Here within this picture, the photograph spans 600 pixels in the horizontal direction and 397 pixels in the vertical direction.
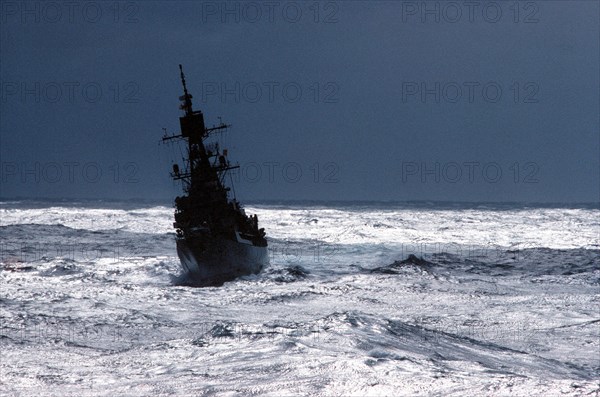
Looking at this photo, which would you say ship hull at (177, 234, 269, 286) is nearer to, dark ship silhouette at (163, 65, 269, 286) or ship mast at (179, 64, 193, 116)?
dark ship silhouette at (163, 65, 269, 286)

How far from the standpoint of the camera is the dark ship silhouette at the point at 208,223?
128ft

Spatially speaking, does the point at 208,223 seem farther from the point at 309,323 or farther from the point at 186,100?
the point at 309,323

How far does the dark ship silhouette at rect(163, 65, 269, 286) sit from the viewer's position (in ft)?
128

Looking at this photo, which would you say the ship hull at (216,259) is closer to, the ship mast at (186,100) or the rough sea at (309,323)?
the rough sea at (309,323)

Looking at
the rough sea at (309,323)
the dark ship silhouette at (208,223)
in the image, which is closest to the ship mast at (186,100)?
the dark ship silhouette at (208,223)

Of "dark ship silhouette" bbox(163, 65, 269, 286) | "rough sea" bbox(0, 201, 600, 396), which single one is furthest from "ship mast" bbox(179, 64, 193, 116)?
"rough sea" bbox(0, 201, 600, 396)

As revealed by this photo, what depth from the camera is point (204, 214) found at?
42.0 m

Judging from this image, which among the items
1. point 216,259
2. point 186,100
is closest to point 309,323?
point 216,259

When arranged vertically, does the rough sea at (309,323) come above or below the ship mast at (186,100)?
below

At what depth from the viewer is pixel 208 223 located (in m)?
41.1

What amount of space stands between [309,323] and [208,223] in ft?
85.9

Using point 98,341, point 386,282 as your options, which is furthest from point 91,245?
point 98,341

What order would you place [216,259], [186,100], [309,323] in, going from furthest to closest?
[186,100], [216,259], [309,323]

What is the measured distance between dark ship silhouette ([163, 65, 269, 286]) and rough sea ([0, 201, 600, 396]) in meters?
1.38
